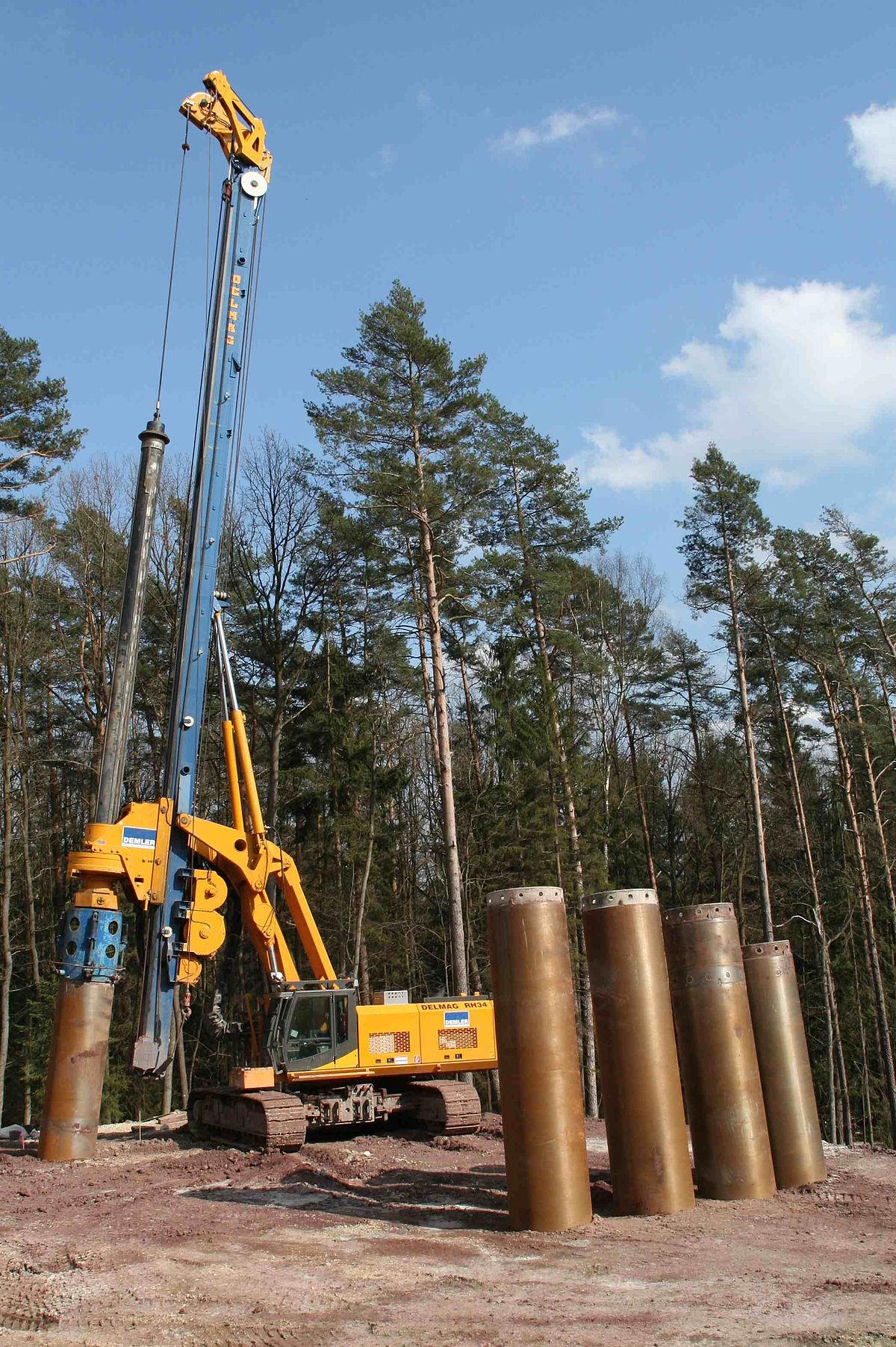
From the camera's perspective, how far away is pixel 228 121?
1557cm

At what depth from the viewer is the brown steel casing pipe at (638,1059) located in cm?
830

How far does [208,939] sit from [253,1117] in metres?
2.19

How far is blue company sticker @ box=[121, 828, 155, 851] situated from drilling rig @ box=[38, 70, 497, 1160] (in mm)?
18

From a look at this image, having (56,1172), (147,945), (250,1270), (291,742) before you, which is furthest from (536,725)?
(250,1270)

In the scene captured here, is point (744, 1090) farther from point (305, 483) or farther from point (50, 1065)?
point (305, 483)

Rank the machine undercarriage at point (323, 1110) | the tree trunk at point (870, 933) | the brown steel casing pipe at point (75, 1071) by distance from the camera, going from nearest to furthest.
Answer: the machine undercarriage at point (323, 1110) < the brown steel casing pipe at point (75, 1071) < the tree trunk at point (870, 933)

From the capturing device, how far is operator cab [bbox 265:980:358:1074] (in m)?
13.4

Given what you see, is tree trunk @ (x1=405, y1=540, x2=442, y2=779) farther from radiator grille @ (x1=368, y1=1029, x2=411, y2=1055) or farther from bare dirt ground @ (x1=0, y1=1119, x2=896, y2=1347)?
bare dirt ground @ (x1=0, y1=1119, x2=896, y2=1347)

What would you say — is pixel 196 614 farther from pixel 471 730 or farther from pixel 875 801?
pixel 875 801

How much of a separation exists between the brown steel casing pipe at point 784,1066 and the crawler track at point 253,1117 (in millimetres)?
5651

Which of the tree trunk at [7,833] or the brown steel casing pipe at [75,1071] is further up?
the tree trunk at [7,833]

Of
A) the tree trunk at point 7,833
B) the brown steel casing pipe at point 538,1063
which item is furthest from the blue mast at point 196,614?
the tree trunk at point 7,833

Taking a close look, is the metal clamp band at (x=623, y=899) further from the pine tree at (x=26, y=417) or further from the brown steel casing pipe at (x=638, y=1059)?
the pine tree at (x=26, y=417)

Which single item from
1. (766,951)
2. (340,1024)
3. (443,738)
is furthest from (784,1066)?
(443,738)
